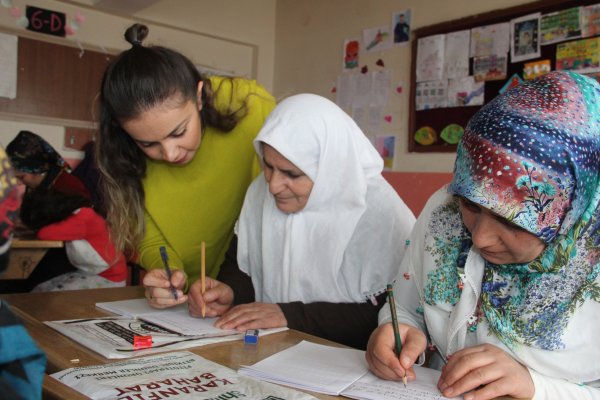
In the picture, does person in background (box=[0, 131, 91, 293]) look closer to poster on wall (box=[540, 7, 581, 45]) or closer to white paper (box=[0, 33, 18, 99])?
white paper (box=[0, 33, 18, 99])

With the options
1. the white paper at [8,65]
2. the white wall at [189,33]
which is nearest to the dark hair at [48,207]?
the white wall at [189,33]

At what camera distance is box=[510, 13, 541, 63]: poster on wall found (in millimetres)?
2941

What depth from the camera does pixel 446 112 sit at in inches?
131

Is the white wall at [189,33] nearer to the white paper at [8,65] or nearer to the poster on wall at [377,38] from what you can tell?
the white paper at [8,65]

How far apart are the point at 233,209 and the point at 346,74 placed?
7.88 feet

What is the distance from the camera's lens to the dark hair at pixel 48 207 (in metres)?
2.75

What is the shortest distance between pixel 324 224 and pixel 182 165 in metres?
0.56

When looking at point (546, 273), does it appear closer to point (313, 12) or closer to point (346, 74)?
point (346, 74)

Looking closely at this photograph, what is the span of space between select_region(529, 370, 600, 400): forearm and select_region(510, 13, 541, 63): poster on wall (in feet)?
7.88

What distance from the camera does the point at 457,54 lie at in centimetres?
331

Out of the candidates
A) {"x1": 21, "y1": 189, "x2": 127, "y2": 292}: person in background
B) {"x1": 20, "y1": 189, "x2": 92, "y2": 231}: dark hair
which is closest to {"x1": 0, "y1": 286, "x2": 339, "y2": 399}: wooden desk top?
{"x1": 21, "y1": 189, "x2": 127, "y2": 292}: person in background

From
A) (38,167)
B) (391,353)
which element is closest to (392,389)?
(391,353)

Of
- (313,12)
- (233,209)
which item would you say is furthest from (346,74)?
(233,209)

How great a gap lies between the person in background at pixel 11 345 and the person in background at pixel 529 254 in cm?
59
